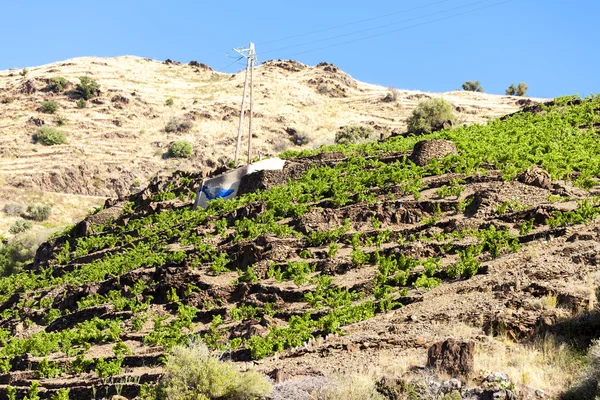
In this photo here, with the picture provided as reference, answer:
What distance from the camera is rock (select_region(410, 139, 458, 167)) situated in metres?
26.2

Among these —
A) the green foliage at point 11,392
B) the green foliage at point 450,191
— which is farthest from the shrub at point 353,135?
the green foliage at point 11,392

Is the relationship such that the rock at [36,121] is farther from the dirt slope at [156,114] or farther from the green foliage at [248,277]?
the green foliage at [248,277]

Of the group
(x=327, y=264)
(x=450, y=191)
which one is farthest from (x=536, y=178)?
(x=327, y=264)

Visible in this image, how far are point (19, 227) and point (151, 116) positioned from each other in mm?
25501

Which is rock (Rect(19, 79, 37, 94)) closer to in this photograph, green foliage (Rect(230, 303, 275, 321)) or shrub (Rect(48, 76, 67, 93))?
shrub (Rect(48, 76, 67, 93))

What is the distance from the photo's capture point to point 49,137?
59.6 m

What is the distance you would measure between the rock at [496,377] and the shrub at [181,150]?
165 feet

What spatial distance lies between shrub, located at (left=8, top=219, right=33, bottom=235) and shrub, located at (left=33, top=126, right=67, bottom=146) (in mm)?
15247

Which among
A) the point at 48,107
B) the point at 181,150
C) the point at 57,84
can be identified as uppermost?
the point at 57,84

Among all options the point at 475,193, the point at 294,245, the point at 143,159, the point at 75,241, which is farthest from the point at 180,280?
the point at 143,159

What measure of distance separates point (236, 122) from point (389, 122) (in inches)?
539

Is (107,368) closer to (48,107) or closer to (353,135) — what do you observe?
(353,135)

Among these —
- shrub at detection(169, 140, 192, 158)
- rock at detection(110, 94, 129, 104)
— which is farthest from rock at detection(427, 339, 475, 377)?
rock at detection(110, 94, 129, 104)

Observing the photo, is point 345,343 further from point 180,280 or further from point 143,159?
point 143,159
